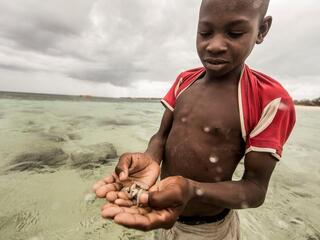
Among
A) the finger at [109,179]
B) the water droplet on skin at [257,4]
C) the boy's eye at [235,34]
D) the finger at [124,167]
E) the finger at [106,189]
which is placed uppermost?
the water droplet on skin at [257,4]

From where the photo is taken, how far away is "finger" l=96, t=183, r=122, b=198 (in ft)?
3.95

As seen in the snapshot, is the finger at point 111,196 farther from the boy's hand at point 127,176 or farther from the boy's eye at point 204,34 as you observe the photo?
the boy's eye at point 204,34

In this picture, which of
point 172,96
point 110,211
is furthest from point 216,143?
point 110,211

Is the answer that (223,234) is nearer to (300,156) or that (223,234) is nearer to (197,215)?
(197,215)

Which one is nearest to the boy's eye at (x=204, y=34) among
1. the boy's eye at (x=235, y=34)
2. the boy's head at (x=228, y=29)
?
the boy's head at (x=228, y=29)

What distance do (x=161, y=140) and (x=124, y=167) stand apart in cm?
67

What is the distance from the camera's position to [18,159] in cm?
525

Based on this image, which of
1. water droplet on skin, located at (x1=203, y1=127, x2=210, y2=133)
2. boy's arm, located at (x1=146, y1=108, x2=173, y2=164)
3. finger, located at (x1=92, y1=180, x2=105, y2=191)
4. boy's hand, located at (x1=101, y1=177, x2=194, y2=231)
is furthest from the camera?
boy's arm, located at (x1=146, y1=108, x2=173, y2=164)

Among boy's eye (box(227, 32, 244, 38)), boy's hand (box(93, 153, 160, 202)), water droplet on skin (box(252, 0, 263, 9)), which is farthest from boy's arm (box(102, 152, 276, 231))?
water droplet on skin (box(252, 0, 263, 9))

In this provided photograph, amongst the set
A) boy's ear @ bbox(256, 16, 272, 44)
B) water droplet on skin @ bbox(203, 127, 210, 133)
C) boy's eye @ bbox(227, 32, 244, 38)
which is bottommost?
water droplet on skin @ bbox(203, 127, 210, 133)

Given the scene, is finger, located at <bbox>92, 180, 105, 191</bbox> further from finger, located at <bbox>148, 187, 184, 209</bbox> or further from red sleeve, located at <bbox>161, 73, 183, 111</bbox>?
red sleeve, located at <bbox>161, 73, 183, 111</bbox>

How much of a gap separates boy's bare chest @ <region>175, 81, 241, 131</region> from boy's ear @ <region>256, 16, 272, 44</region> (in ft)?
1.17

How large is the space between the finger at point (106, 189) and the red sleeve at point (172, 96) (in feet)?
2.79

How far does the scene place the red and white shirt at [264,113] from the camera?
1324 mm
